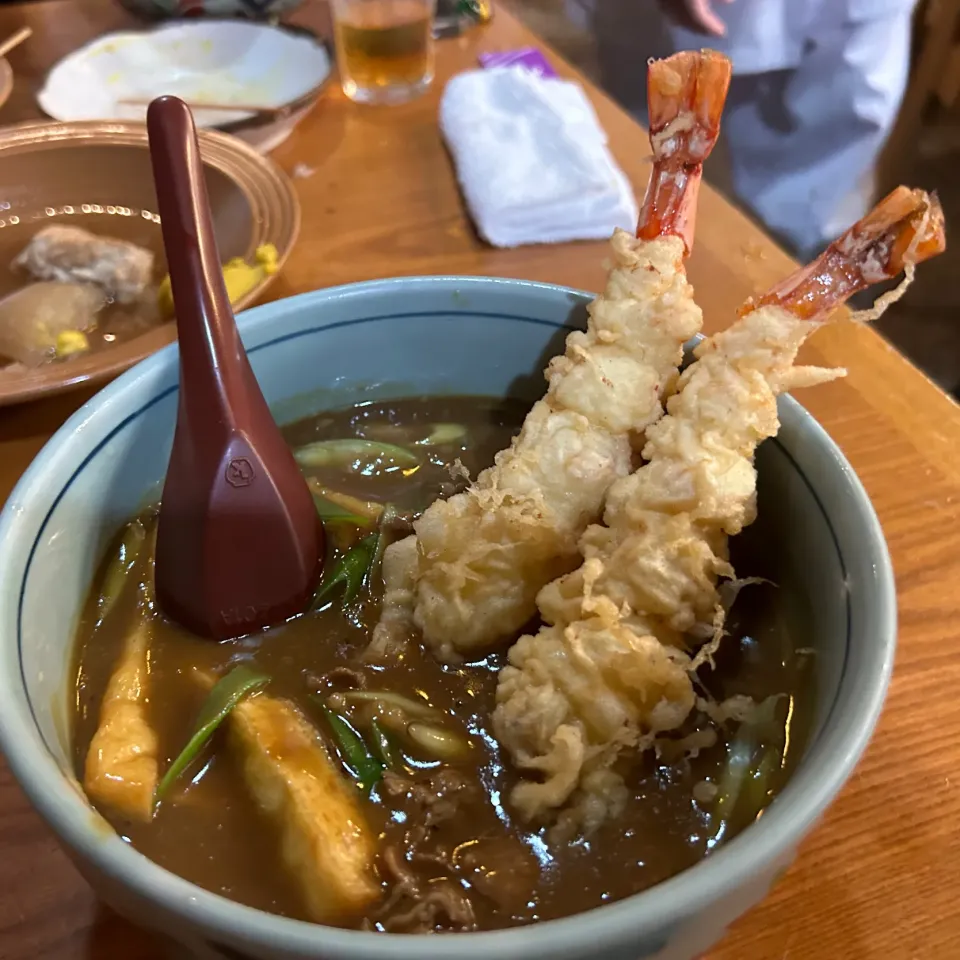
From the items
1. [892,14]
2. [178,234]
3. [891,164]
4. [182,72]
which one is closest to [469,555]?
[178,234]

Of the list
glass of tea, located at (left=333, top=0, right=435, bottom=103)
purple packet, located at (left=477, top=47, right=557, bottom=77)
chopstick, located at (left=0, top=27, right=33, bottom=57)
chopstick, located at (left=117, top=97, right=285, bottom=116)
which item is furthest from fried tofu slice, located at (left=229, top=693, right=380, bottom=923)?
chopstick, located at (left=0, top=27, right=33, bottom=57)

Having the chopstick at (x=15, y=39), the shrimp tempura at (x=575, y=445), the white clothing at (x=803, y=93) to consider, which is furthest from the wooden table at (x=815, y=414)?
the white clothing at (x=803, y=93)

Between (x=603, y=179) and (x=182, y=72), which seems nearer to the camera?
(x=603, y=179)

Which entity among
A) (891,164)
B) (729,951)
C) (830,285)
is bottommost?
(891,164)

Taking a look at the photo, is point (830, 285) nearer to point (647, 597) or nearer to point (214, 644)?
point (647, 597)

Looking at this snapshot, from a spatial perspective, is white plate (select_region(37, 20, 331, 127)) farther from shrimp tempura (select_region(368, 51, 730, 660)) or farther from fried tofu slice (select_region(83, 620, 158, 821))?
fried tofu slice (select_region(83, 620, 158, 821))

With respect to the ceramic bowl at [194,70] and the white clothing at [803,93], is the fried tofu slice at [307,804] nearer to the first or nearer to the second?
the ceramic bowl at [194,70]
